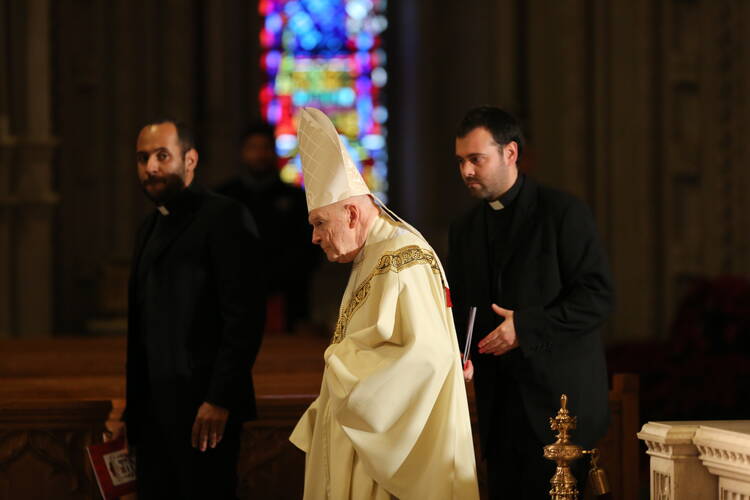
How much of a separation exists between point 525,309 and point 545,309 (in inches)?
2.6

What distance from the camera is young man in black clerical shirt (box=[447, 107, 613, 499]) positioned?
4.04 metres

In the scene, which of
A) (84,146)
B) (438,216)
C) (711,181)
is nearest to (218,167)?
(84,146)

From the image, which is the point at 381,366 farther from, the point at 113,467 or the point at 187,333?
the point at 113,467

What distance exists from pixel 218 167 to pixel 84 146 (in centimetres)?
118

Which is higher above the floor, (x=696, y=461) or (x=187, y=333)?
(x=187, y=333)

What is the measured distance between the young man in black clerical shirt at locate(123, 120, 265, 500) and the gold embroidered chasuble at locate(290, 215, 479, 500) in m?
0.70

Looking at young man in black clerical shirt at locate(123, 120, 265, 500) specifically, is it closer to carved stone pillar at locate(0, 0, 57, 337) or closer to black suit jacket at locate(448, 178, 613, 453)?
black suit jacket at locate(448, 178, 613, 453)

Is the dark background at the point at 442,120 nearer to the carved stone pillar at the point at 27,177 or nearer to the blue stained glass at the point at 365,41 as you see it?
the carved stone pillar at the point at 27,177

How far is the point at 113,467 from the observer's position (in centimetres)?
435

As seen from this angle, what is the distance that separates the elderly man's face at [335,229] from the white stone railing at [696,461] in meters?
0.99

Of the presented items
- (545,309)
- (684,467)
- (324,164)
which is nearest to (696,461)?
(684,467)

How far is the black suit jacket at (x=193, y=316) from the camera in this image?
423 cm

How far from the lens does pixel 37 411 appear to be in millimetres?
4926

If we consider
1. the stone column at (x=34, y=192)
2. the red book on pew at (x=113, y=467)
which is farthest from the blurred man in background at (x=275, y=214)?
the red book on pew at (x=113, y=467)
